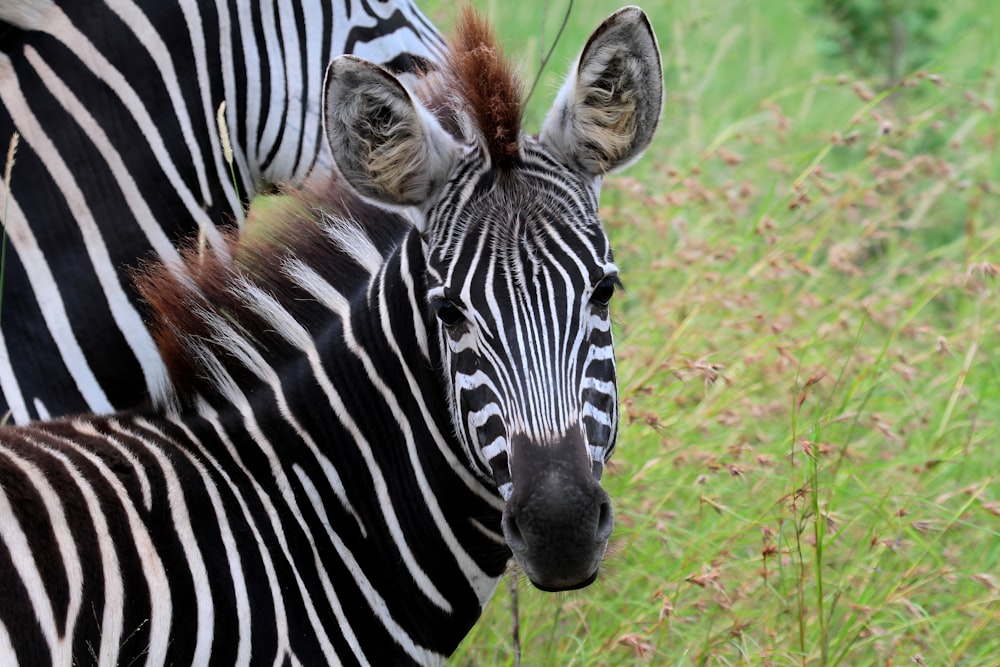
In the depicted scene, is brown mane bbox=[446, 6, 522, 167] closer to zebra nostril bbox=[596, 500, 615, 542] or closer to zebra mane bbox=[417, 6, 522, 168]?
zebra mane bbox=[417, 6, 522, 168]

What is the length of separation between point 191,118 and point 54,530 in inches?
88.5

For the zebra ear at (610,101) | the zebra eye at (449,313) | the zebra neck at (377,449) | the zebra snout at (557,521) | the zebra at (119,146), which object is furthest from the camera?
the zebra at (119,146)

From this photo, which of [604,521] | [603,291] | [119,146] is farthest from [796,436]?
[119,146]

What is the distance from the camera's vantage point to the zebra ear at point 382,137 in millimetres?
3273

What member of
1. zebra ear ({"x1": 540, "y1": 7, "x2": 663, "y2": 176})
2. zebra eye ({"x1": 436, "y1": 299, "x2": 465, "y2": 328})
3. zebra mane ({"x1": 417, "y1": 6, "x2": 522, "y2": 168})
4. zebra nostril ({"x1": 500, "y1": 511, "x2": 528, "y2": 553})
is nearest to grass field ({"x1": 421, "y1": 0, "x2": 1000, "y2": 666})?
zebra mane ({"x1": 417, "y1": 6, "x2": 522, "y2": 168})

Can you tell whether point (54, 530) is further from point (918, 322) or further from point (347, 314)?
point (918, 322)

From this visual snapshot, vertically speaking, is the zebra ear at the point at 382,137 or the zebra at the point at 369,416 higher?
the zebra ear at the point at 382,137

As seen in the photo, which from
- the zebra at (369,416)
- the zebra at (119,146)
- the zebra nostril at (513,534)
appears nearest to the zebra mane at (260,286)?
the zebra at (369,416)

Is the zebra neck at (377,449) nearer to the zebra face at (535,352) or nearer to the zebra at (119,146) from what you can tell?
the zebra face at (535,352)

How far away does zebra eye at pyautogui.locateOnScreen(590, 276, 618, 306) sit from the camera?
10.8ft

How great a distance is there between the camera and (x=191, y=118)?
188 inches

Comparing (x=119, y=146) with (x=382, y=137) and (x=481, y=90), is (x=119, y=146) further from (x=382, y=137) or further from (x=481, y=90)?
(x=481, y=90)

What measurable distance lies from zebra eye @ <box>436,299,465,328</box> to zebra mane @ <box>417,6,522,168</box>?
472 mm

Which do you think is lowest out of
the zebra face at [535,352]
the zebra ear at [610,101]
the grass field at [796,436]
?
the grass field at [796,436]
